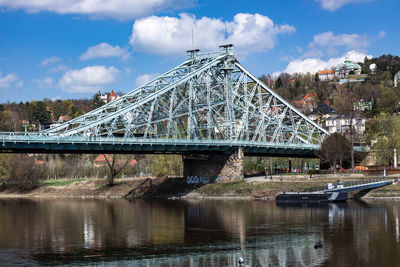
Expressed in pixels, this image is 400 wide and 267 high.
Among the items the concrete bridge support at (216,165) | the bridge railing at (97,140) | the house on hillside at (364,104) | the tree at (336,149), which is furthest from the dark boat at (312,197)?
the house on hillside at (364,104)

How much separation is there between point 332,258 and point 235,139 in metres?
61.3

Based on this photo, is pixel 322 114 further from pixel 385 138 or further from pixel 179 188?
pixel 179 188

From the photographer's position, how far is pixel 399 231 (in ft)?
169

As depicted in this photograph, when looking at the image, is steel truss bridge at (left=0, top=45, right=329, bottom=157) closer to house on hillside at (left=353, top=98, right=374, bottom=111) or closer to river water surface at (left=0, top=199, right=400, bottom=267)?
river water surface at (left=0, top=199, right=400, bottom=267)

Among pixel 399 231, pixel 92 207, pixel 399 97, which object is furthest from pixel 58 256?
pixel 399 97

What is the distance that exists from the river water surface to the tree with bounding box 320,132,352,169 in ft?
96.7

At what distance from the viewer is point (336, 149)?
104375 mm

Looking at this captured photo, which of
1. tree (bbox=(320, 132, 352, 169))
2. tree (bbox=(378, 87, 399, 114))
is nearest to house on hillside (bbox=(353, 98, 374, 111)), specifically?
tree (bbox=(378, 87, 399, 114))

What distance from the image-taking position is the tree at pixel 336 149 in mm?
104250

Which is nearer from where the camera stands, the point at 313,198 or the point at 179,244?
the point at 179,244

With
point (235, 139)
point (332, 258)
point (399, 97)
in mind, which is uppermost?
point (399, 97)

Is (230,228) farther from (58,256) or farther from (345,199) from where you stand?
(345,199)

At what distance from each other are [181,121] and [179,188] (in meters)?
11.7

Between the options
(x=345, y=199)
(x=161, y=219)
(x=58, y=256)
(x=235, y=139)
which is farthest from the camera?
(x=235, y=139)
